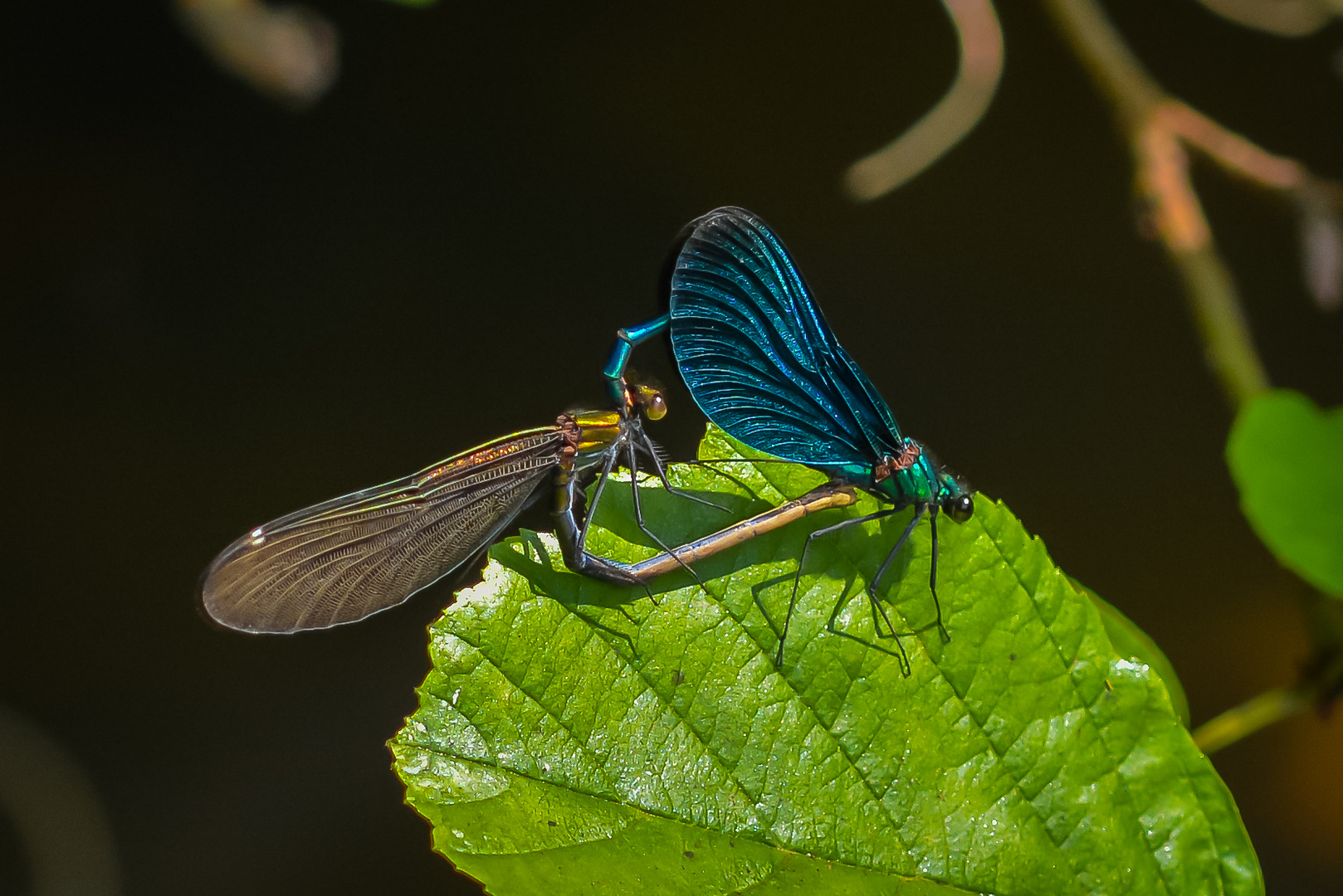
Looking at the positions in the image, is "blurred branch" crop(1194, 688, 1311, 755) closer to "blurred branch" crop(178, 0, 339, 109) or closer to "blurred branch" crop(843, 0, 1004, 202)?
"blurred branch" crop(843, 0, 1004, 202)

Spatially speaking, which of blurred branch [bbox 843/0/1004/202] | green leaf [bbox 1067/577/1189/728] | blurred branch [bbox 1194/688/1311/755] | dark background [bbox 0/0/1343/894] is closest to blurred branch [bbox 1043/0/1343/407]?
dark background [bbox 0/0/1343/894]

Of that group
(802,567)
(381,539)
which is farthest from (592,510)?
(381,539)

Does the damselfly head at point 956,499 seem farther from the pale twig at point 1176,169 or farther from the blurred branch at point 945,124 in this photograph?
the blurred branch at point 945,124

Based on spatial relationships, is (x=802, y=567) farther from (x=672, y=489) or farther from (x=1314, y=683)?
(x=1314, y=683)

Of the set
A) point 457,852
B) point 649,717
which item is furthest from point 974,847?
point 457,852

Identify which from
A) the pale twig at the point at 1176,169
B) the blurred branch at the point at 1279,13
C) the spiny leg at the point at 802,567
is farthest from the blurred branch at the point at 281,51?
the blurred branch at the point at 1279,13

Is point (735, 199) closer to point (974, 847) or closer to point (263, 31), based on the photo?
point (263, 31)
